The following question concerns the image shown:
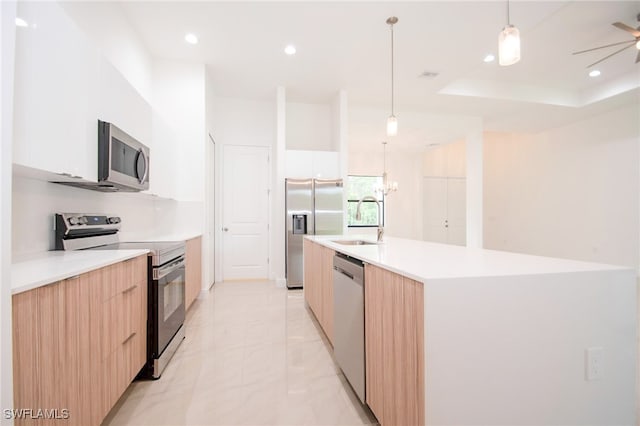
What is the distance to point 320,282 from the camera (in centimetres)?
273

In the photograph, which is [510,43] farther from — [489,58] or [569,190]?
[569,190]

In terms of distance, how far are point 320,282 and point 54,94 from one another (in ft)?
7.28

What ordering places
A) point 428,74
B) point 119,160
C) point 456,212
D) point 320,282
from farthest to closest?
point 456,212 < point 428,74 < point 320,282 < point 119,160

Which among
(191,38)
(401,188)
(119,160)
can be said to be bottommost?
(119,160)

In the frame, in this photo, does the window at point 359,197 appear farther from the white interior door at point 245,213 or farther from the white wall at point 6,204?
the white wall at point 6,204

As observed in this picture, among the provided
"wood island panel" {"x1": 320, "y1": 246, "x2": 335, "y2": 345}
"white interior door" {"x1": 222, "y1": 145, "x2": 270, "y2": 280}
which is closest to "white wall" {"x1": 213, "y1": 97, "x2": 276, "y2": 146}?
"white interior door" {"x1": 222, "y1": 145, "x2": 270, "y2": 280}

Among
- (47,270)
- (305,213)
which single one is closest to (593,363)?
(47,270)

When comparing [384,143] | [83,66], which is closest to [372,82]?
[384,143]

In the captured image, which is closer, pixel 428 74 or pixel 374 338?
pixel 374 338

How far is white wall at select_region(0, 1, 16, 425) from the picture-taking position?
2.73 ft

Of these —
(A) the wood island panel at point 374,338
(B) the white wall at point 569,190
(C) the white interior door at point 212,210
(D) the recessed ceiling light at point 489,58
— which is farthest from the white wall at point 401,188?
A: (A) the wood island panel at point 374,338

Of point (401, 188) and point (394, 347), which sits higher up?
point (401, 188)

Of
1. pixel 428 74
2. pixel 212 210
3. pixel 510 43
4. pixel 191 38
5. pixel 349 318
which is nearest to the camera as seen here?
pixel 510 43

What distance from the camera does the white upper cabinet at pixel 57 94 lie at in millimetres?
1248
